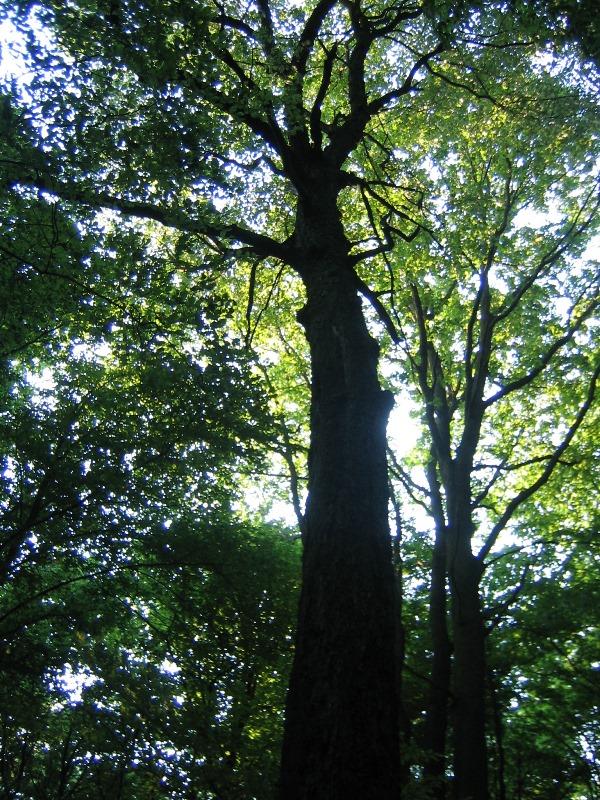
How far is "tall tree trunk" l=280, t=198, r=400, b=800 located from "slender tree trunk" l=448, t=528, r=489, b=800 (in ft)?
17.9

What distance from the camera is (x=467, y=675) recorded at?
25.8ft

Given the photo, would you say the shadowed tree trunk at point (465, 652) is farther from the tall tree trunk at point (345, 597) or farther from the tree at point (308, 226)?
the tall tree trunk at point (345, 597)

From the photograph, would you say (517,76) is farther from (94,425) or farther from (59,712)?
(59,712)

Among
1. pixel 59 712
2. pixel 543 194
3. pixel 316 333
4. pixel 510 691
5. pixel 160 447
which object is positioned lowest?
pixel 59 712

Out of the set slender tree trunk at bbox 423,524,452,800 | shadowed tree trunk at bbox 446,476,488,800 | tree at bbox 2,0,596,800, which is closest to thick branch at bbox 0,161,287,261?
tree at bbox 2,0,596,800

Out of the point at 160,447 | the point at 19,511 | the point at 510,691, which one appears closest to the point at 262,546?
the point at 160,447

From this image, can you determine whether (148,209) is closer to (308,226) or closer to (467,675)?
(308,226)

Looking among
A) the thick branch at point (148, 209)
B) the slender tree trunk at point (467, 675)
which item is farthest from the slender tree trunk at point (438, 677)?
the thick branch at point (148, 209)

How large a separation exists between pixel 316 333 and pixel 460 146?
29.0ft

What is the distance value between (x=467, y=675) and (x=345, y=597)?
598 centimetres

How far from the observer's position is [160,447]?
7.77 m

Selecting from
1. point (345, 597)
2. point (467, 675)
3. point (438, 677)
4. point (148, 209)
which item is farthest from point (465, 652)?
point (148, 209)

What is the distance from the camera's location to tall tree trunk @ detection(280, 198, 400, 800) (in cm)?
253

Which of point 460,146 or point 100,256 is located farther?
point 460,146
